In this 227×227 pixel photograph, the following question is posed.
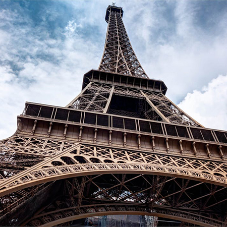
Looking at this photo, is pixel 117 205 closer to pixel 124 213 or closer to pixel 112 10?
pixel 124 213

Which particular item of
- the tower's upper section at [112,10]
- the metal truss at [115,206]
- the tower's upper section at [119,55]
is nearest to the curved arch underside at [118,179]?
the metal truss at [115,206]

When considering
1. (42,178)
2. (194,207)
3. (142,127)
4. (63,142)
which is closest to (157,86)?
(142,127)

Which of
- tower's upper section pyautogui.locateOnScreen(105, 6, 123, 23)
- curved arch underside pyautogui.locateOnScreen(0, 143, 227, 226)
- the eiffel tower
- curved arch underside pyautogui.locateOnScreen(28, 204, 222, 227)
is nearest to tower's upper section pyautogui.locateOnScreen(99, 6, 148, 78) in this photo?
tower's upper section pyautogui.locateOnScreen(105, 6, 123, 23)

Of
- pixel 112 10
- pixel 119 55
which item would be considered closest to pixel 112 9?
pixel 112 10

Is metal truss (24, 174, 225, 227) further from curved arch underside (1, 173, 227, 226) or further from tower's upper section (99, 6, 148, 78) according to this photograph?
tower's upper section (99, 6, 148, 78)

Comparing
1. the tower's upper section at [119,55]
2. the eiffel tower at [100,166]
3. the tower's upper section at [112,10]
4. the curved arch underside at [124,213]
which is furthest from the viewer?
the tower's upper section at [112,10]

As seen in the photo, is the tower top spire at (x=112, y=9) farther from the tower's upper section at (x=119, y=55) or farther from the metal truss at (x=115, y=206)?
the metal truss at (x=115, y=206)

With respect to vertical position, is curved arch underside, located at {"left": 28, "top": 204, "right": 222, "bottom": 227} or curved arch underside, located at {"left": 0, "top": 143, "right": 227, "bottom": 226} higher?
curved arch underside, located at {"left": 0, "top": 143, "right": 227, "bottom": 226}
